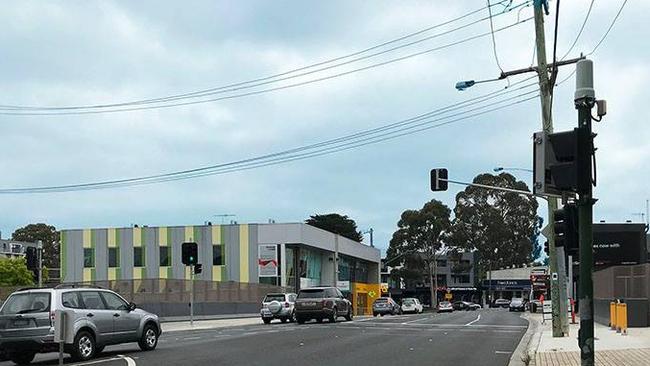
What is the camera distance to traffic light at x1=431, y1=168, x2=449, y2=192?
31203 mm

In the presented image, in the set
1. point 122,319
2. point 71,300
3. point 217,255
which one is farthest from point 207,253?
point 71,300

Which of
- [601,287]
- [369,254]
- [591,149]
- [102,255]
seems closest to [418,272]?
[369,254]

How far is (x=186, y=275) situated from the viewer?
65.8m

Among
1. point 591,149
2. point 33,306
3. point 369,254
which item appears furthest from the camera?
point 369,254

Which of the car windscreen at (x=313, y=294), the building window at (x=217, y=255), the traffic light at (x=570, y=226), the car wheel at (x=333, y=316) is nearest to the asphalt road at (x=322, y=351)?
the traffic light at (x=570, y=226)

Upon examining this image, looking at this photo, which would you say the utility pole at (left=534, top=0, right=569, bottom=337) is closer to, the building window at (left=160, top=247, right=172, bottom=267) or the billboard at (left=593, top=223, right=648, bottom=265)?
the billboard at (left=593, top=223, right=648, bottom=265)

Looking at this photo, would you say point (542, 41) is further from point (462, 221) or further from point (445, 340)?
point (462, 221)

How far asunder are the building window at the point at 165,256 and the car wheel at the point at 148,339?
4817 cm

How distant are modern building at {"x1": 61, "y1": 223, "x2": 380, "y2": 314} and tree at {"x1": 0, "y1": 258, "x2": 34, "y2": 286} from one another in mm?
21672

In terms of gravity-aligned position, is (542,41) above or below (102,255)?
above

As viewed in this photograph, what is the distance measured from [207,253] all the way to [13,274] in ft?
113

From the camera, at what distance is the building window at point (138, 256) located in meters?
68.2

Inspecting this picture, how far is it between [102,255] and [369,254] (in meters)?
34.3

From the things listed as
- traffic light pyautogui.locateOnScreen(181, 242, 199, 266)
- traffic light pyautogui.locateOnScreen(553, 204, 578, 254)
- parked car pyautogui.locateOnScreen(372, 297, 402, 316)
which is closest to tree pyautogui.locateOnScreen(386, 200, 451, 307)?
parked car pyautogui.locateOnScreen(372, 297, 402, 316)
